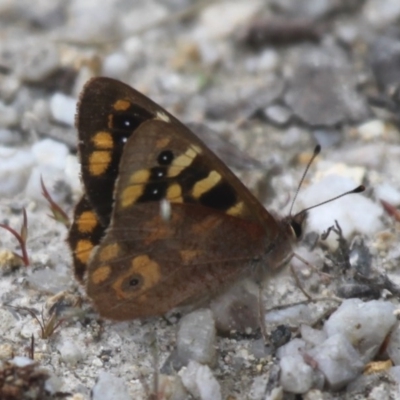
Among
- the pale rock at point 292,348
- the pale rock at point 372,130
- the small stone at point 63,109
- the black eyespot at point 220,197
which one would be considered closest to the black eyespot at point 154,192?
the black eyespot at point 220,197

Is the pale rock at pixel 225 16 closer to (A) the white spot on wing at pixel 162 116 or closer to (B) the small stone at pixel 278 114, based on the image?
(B) the small stone at pixel 278 114

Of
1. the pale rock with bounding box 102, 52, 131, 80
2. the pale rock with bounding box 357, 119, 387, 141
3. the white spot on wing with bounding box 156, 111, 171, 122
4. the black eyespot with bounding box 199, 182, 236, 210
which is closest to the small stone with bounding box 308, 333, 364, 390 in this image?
the black eyespot with bounding box 199, 182, 236, 210

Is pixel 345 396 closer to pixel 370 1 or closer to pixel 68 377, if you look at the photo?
pixel 68 377

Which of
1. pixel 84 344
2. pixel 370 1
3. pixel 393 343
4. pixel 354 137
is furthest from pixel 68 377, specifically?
pixel 370 1

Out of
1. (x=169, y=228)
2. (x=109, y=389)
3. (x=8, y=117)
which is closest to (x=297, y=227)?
(x=169, y=228)

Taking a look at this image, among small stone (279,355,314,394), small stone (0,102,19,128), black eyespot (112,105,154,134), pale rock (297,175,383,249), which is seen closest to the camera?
small stone (279,355,314,394)

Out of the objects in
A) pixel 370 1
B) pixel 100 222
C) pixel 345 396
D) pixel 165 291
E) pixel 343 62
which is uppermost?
pixel 370 1

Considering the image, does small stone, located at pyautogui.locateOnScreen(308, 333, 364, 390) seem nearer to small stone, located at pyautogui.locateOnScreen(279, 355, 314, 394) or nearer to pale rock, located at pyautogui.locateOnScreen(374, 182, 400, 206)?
small stone, located at pyautogui.locateOnScreen(279, 355, 314, 394)
